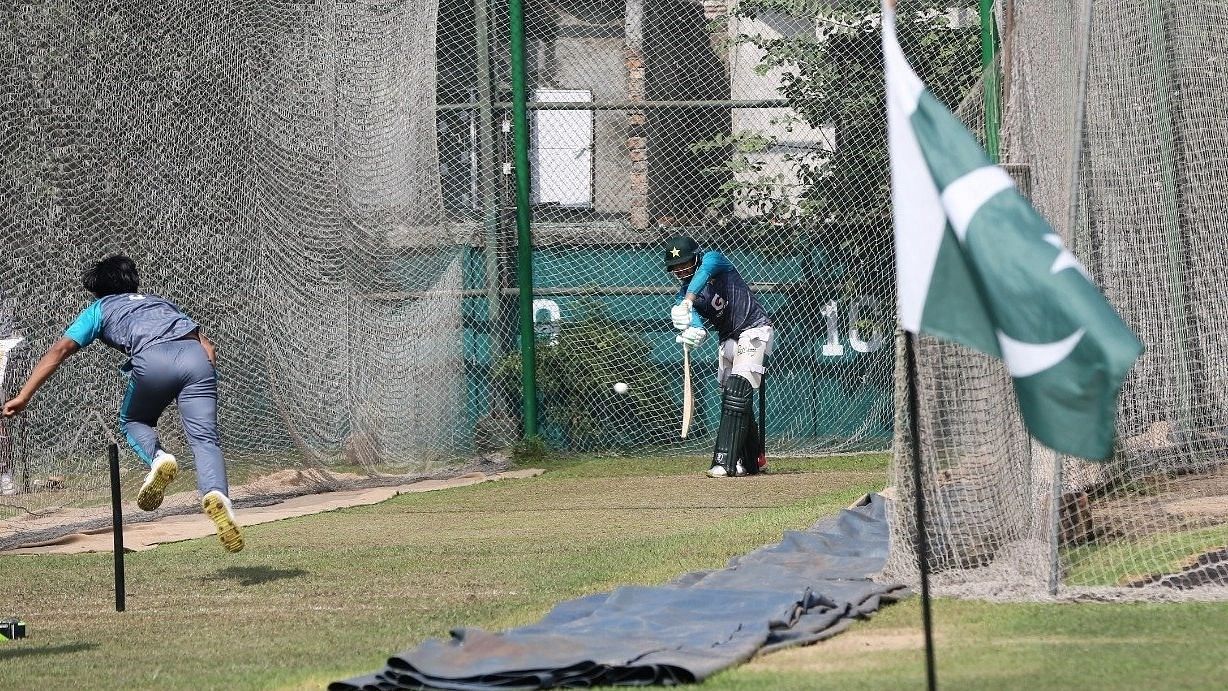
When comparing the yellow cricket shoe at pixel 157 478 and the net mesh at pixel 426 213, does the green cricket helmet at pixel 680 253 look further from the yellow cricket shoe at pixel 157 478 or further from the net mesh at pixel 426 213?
the yellow cricket shoe at pixel 157 478

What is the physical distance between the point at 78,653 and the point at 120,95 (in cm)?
682

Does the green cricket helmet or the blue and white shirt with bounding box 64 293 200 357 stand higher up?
the green cricket helmet

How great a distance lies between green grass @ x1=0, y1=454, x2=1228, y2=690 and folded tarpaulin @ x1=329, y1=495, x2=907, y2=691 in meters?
0.15

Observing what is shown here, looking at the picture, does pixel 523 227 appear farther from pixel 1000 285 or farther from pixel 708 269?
pixel 1000 285

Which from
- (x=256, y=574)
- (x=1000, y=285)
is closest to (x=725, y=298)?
(x=256, y=574)

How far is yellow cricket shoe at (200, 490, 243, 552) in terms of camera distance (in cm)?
867

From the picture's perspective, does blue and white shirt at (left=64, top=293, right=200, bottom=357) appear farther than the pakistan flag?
Yes

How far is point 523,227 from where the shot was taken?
16125 mm

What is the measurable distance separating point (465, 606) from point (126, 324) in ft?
8.98

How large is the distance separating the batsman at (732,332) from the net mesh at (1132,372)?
508 cm

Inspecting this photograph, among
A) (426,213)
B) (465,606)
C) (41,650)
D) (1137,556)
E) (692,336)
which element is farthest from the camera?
(426,213)

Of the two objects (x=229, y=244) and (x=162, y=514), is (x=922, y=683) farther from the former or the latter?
(x=229, y=244)

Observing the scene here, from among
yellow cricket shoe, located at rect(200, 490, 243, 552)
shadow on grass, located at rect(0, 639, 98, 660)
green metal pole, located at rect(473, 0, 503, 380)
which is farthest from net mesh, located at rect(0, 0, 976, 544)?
shadow on grass, located at rect(0, 639, 98, 660)

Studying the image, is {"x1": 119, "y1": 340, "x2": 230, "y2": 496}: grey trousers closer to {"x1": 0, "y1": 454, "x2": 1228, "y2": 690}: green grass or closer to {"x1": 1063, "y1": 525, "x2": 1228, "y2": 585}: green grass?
{"x1": 0, "y1": 454, "x2": 1228, "y2": 690}: green grass
